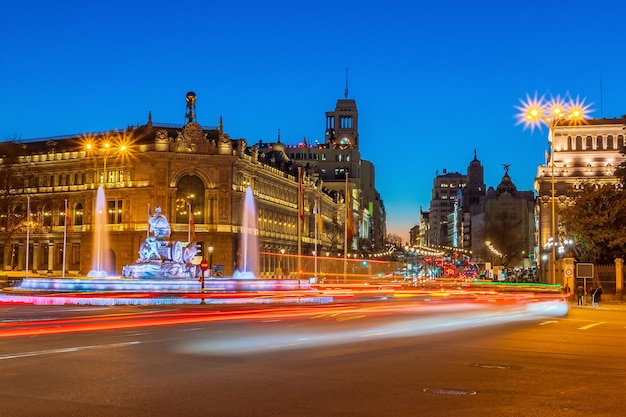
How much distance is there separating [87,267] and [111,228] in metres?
6.09

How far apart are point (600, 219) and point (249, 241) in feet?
168

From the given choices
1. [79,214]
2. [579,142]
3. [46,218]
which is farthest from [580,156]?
[46,218]

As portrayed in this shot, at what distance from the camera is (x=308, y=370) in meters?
14.5

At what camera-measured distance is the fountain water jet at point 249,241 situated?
95250mm

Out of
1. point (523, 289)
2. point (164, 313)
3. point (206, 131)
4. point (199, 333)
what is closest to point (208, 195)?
point (206, 131)

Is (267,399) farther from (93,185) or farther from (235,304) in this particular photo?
(93,185)

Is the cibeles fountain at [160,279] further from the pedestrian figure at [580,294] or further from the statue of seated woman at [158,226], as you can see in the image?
the pedestrian figure at [580,294]

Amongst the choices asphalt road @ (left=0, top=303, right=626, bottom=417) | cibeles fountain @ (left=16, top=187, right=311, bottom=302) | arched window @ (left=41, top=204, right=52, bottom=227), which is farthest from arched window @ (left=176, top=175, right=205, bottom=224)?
asphalt road @ (left=0, top=303, right=626, bottom=417)

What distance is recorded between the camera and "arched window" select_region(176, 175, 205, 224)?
9356 centimetres

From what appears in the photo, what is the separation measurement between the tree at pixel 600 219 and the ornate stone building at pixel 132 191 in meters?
36.6

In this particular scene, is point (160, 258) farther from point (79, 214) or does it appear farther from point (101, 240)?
point (79, 214)

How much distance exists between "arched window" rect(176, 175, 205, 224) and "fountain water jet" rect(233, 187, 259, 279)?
18.5 feet

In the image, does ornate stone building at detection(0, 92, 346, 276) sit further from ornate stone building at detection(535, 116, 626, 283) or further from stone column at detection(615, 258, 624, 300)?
stone column at detection(615, 258, 624, 300)

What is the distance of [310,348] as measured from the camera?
1819 cm
